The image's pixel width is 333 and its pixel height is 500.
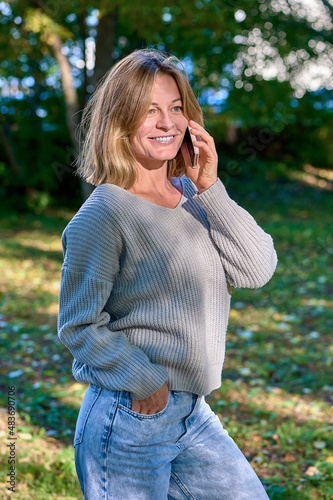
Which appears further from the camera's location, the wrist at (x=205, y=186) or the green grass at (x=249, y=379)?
the green grass at (x=249, y=379)

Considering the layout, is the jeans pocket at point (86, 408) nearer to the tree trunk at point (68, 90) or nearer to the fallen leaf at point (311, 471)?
the fallen leaf at point (311, 471)

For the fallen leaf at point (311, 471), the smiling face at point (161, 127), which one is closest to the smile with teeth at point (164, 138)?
the smiling face at point (161, 127)

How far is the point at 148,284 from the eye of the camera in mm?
1714

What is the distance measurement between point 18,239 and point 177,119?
9.53 meters

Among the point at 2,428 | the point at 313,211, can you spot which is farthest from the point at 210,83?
the point at 2,428

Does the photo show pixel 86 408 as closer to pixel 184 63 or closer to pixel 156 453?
pixel 156 453

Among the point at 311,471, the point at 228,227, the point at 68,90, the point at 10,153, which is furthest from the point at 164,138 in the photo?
the point at 10,153

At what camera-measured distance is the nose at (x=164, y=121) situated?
1789 millimetres

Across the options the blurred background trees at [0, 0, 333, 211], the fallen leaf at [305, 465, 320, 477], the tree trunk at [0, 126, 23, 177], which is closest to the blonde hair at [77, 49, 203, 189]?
the fallen leaf at [305, 465, 320, 477]

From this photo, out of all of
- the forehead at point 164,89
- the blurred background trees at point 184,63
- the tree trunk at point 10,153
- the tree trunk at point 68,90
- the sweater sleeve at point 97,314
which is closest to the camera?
the sweater sleeve at point 97,314

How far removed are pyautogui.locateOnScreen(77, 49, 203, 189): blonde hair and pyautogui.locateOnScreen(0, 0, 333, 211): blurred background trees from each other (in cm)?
389

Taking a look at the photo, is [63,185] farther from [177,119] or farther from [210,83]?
[177,119]

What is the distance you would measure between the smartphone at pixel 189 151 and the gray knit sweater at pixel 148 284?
0.11m

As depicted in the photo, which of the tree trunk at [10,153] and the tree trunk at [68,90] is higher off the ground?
the tree trunk at [68,90]
